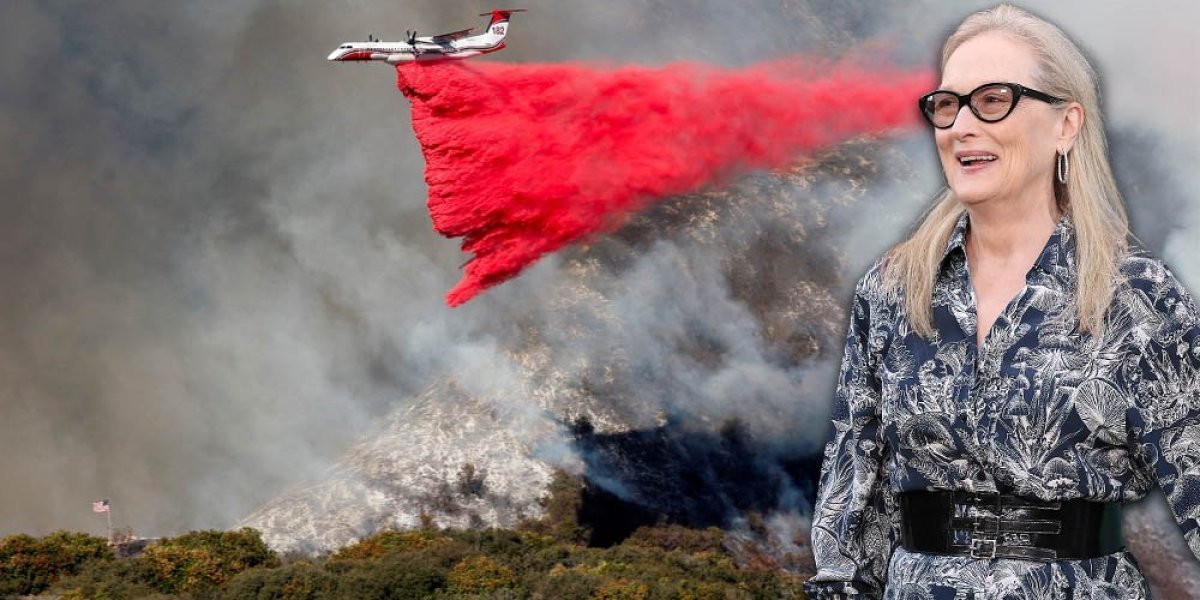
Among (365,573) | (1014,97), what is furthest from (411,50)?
(1014,97)

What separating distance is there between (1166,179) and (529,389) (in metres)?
22.1

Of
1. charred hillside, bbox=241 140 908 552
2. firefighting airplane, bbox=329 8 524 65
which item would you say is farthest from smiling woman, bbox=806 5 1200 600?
charred hillside, bbox=241 140 908 552

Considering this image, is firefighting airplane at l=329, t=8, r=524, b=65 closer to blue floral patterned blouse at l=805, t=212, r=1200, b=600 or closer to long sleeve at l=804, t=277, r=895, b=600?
long sleeve at l=804, t=277, r=895, b=600

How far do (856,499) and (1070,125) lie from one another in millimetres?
1800

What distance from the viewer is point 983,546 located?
6.30m

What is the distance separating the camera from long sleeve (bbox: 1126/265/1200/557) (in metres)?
6.09

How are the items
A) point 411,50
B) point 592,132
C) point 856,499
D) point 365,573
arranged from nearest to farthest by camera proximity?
point 856,499, point 365,573, point 411,50, point 592,132

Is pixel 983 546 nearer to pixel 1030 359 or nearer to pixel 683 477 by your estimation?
pixel 1030 359

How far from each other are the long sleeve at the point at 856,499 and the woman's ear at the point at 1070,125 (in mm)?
1090

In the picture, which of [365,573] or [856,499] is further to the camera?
[365,573]

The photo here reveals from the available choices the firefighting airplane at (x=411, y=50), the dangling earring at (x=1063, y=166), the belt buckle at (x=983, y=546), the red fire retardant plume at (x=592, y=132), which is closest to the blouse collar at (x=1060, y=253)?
the dangling earring at (x=1063, y=166)

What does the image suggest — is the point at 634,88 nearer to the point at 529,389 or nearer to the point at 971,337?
the point at 529,389

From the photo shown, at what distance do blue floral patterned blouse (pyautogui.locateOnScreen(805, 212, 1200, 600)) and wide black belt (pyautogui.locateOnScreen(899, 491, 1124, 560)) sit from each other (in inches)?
1.6

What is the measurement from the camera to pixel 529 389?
55000mm
